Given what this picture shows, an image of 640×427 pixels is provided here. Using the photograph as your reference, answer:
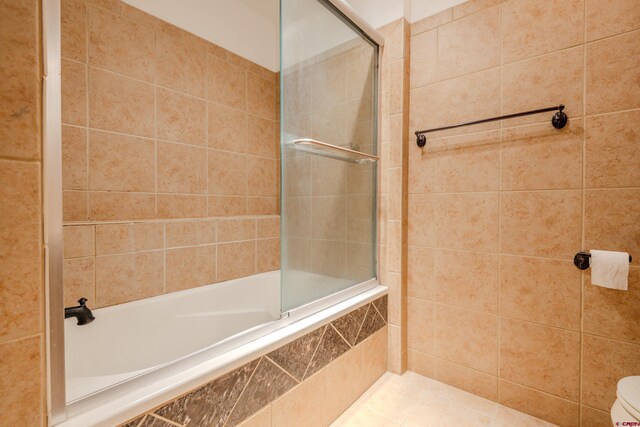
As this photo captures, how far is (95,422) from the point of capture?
0.55m

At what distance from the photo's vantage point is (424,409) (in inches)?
51.3

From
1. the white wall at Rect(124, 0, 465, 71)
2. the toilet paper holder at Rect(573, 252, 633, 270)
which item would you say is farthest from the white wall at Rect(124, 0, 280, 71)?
the toilet paper holder at Rect(573, 252, 633, 270)

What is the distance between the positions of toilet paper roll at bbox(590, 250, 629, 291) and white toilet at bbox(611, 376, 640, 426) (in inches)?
12.0

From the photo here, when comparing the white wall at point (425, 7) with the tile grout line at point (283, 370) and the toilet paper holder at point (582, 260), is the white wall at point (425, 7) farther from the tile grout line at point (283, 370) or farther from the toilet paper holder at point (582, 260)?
the tile grout line at point (283, 370)

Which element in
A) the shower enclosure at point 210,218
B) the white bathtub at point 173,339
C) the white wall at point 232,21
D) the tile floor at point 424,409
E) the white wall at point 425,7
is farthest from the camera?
the white wall at point 232,21

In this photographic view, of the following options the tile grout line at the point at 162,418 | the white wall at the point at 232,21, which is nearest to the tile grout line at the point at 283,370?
the tile grout line at the point at 162,418

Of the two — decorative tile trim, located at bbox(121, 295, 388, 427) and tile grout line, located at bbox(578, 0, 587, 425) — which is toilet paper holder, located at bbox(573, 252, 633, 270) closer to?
tile grout line, located at bbox(578, 0, 587, 425)

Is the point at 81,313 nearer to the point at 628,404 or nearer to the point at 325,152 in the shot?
the point at 325,152

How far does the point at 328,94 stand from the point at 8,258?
1.18 meters

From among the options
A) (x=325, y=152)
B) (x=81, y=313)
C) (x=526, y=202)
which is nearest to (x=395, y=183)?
(x=325, y=152)

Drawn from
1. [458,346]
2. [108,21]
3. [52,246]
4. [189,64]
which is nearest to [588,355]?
[458,346]

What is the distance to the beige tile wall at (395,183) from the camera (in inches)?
60.5

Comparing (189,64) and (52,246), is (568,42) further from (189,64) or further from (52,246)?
(189,64)

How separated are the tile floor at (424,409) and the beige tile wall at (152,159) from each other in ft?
3.66
